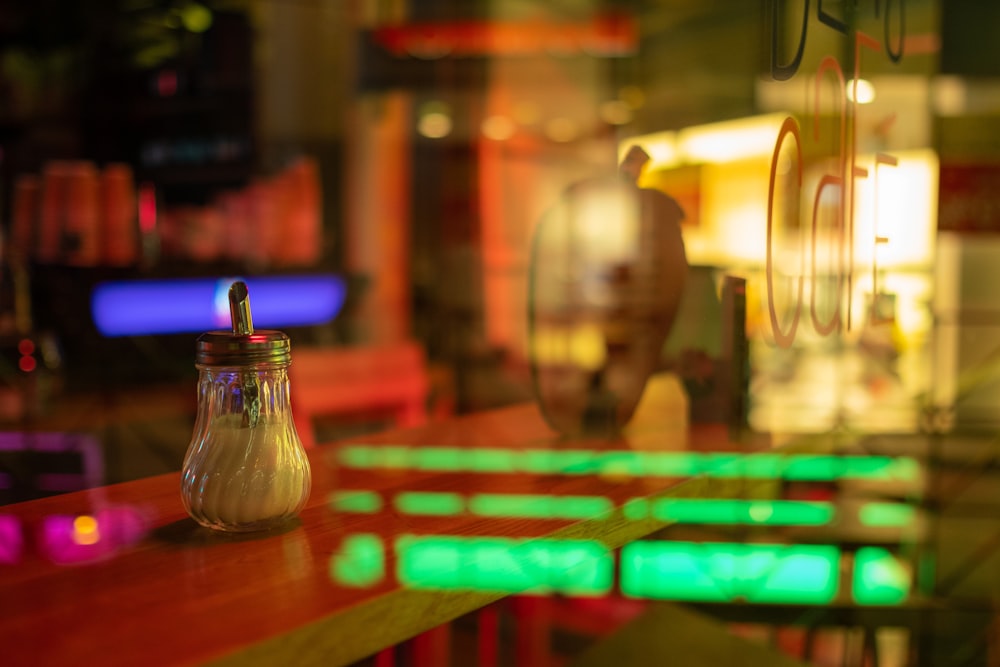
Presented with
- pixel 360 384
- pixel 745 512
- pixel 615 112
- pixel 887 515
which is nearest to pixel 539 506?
pixel 745 512

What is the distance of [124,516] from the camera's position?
73 cm

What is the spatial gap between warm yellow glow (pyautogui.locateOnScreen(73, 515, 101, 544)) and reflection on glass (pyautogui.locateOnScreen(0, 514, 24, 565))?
39mm

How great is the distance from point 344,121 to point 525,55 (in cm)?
124

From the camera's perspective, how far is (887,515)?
5.91 feet

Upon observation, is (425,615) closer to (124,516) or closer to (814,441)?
(124,516)

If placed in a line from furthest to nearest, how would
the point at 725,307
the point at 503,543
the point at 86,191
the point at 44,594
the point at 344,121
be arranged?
the point at 344,121 → the point at 86,191 → the point at 725,307 → the point at 503,543 → the point at 44,594

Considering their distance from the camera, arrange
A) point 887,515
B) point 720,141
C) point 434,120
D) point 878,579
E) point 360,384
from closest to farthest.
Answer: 1. point 878,579
2. point 887,515
3. point 360,384
4. point 720,141
5. point 434,120

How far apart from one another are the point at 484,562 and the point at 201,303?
203 cm

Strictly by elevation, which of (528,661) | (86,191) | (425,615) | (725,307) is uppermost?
(86,191)

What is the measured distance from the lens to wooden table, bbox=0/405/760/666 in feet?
1.59

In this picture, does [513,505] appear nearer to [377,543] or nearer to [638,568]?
[377,543]

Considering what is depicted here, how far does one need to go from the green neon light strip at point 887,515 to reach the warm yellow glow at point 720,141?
1.80 metres

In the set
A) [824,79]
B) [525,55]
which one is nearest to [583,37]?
[525,55]

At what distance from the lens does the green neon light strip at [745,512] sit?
2.95 feet
